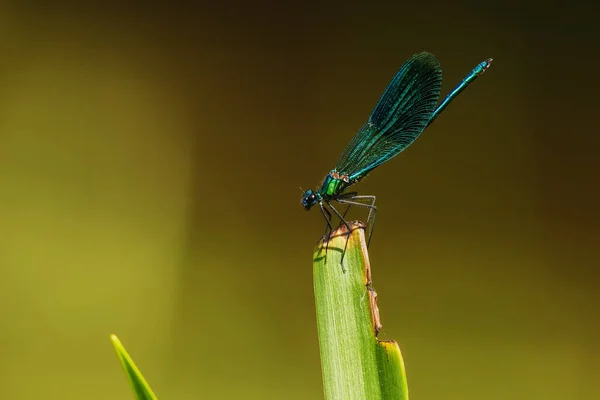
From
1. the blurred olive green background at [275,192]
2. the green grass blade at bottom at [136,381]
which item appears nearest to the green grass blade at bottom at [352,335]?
the green grass blade at bottom at [136,381]

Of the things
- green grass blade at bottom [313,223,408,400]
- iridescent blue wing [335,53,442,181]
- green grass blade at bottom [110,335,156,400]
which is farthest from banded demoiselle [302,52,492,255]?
green grass blade at bottom [110,335,156,400]

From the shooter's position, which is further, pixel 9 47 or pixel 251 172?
pixel 251 172

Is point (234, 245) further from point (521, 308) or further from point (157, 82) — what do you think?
point (521, 308)

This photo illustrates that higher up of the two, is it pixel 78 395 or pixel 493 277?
pixel 493 277

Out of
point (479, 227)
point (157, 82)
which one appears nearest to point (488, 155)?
point (479, 227)

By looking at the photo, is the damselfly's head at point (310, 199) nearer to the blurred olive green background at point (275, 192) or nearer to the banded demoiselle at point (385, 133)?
the banded demoiselle at point (385, 133)

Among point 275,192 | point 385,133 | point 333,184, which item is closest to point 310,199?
point 333,184

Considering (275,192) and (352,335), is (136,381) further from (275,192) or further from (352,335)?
(275,192)
